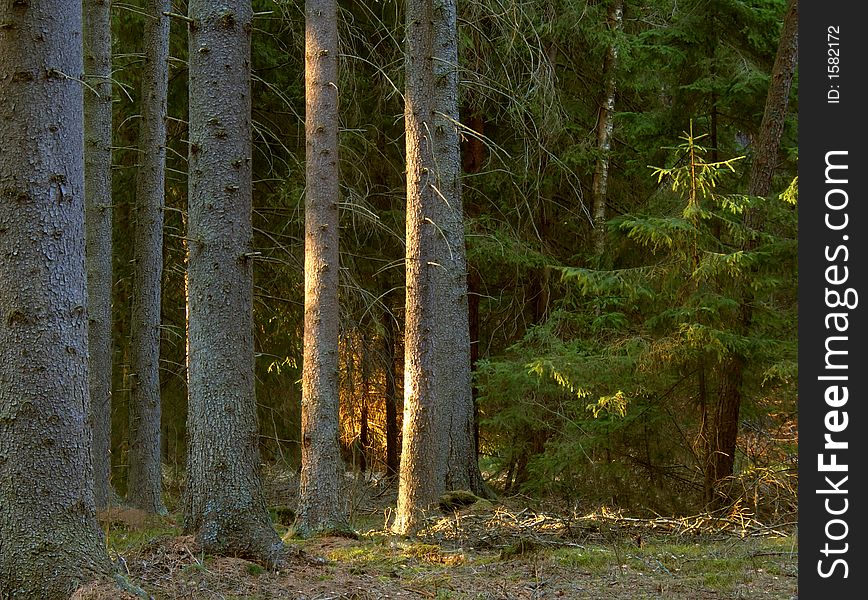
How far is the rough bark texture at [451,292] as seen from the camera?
11.0m

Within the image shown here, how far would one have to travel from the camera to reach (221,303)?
23.0 feet

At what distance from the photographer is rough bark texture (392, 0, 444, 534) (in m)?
9.09

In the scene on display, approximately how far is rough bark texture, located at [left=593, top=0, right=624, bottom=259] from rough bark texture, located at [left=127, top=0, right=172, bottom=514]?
6703 millimetres

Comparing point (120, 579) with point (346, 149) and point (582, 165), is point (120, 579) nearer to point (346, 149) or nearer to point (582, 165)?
point (346, 149)

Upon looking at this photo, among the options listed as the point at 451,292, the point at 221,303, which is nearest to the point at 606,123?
the point at 451,292

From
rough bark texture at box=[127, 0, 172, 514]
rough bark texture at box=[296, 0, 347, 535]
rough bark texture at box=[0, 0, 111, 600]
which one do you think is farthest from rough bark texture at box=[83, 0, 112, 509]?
rough bark texture at box=[0, 0, 111, 600]

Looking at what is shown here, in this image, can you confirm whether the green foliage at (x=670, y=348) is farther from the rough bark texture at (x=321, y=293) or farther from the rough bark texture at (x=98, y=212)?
the rough bark texture at (x=98, y=212)

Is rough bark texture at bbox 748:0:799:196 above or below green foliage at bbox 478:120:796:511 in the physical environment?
above

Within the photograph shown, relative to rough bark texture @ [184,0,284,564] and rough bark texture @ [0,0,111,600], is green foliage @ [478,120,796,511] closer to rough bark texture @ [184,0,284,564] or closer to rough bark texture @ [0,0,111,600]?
rough bark texture @ [184,0,284,564]

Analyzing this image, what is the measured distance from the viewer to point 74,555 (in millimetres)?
5125

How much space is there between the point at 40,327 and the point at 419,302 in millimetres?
4503

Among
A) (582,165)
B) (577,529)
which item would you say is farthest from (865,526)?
(582,165)

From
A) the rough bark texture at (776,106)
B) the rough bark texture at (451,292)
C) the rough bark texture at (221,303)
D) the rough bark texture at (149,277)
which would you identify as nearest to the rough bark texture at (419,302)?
the rough bark texture at (451,292)

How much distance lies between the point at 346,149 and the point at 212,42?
562cm
